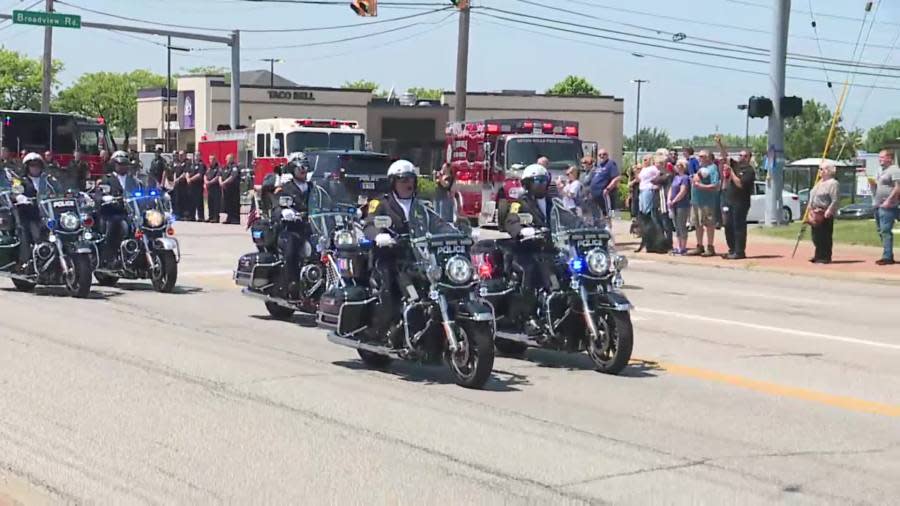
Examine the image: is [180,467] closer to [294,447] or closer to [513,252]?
[294,447]

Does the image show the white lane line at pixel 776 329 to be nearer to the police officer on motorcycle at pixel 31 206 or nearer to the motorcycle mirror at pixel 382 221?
the motorcycle mirror at pixel 382 221

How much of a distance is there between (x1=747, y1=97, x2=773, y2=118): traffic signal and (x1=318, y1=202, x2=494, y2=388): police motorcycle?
53.9 ft

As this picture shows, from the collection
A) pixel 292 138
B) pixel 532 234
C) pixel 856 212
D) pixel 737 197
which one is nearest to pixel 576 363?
pixel 532 234

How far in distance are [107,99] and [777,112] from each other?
10757 centimetres

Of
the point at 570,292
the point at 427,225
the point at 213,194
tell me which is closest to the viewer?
the point at 427,225

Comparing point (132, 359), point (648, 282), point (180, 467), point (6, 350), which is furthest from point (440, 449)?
point (648, 282)

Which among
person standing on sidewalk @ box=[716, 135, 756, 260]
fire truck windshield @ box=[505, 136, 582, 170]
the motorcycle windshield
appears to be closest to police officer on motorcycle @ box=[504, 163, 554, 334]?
the motorcycle windshield

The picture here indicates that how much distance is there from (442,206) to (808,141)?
328ft

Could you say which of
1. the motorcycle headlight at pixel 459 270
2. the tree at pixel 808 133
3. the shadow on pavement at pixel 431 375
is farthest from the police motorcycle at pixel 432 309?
the tree at pixel 808 133

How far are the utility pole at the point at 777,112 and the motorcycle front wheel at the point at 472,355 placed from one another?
692 inches

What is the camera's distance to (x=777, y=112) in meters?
26.2

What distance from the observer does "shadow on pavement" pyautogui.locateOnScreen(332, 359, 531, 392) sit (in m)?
10.2

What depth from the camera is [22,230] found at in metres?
16.3

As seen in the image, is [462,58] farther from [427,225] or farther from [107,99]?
[107,99]
